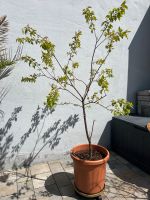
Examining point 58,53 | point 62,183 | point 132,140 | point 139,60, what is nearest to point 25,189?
point 62,183

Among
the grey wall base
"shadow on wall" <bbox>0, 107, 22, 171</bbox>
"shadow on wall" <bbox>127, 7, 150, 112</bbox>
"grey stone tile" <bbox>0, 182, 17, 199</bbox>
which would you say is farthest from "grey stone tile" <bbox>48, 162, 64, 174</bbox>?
"shadow on wall" <bbox>127, 7, 150, 112</bbox>

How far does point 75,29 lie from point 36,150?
2.67 m

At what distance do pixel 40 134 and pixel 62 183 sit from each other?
3.64 feet

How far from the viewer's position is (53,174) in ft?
12.0

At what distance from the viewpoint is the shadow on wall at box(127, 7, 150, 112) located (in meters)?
4.66

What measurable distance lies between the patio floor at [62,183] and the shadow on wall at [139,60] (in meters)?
1.85

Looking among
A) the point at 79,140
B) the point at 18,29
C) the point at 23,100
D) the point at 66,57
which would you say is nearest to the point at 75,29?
the point at 66,57

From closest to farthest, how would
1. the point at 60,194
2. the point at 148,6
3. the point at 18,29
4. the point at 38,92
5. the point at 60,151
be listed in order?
the point at 60,194 < the point at 18,29 < the point at 38,92 < the point at 60,151 < the point at 148,6

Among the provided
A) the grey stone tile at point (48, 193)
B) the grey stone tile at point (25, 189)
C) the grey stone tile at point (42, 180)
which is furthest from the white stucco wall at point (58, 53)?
the grey stone tile at point (48, 193)

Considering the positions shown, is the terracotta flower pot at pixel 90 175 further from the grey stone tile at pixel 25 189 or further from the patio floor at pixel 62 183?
the grey stone tile at pixel 25 189

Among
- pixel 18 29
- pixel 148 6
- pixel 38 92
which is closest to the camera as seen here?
pixel 18 29

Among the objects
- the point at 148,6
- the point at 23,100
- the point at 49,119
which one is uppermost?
the point at 148,6

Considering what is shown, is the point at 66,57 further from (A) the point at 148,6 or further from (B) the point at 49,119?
(A) the point at 148,6

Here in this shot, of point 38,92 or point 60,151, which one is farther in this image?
point 60,151
